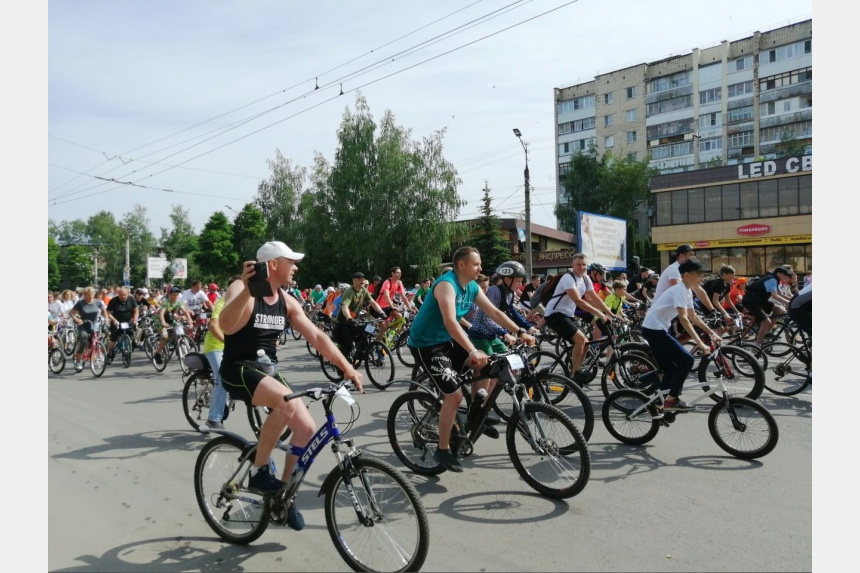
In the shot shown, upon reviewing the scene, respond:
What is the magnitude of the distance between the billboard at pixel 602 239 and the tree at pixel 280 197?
25.2 metres

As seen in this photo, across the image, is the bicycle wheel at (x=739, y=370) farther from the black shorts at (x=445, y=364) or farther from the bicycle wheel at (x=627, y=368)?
the black shorts at (x=445, y=364)

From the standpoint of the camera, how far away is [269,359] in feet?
14.1

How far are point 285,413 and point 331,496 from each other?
54 cm

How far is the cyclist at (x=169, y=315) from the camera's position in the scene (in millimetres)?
13453

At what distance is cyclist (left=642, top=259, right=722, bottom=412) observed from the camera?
641cm

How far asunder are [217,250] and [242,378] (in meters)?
71.5

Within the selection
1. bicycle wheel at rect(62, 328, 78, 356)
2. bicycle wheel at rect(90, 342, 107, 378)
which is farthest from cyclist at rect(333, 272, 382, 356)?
bicycle wheel at rect(62, 328, 78, 356)

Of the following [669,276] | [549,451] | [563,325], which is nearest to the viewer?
[549,451]

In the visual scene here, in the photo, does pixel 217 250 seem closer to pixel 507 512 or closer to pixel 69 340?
pixel 69 340

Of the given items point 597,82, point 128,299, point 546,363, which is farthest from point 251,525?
point 597,82

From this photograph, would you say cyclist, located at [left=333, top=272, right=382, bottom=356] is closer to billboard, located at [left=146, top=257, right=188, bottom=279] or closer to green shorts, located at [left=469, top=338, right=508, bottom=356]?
green shorts, located at [left=469, top=338, right=508, bottom=356]

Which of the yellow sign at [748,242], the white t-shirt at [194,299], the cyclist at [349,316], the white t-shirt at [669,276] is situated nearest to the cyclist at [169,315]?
the white t-shirt at [194,299]

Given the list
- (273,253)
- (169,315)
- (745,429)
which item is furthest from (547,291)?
(169,315)

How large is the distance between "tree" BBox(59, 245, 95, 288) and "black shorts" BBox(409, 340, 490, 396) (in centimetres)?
10931
